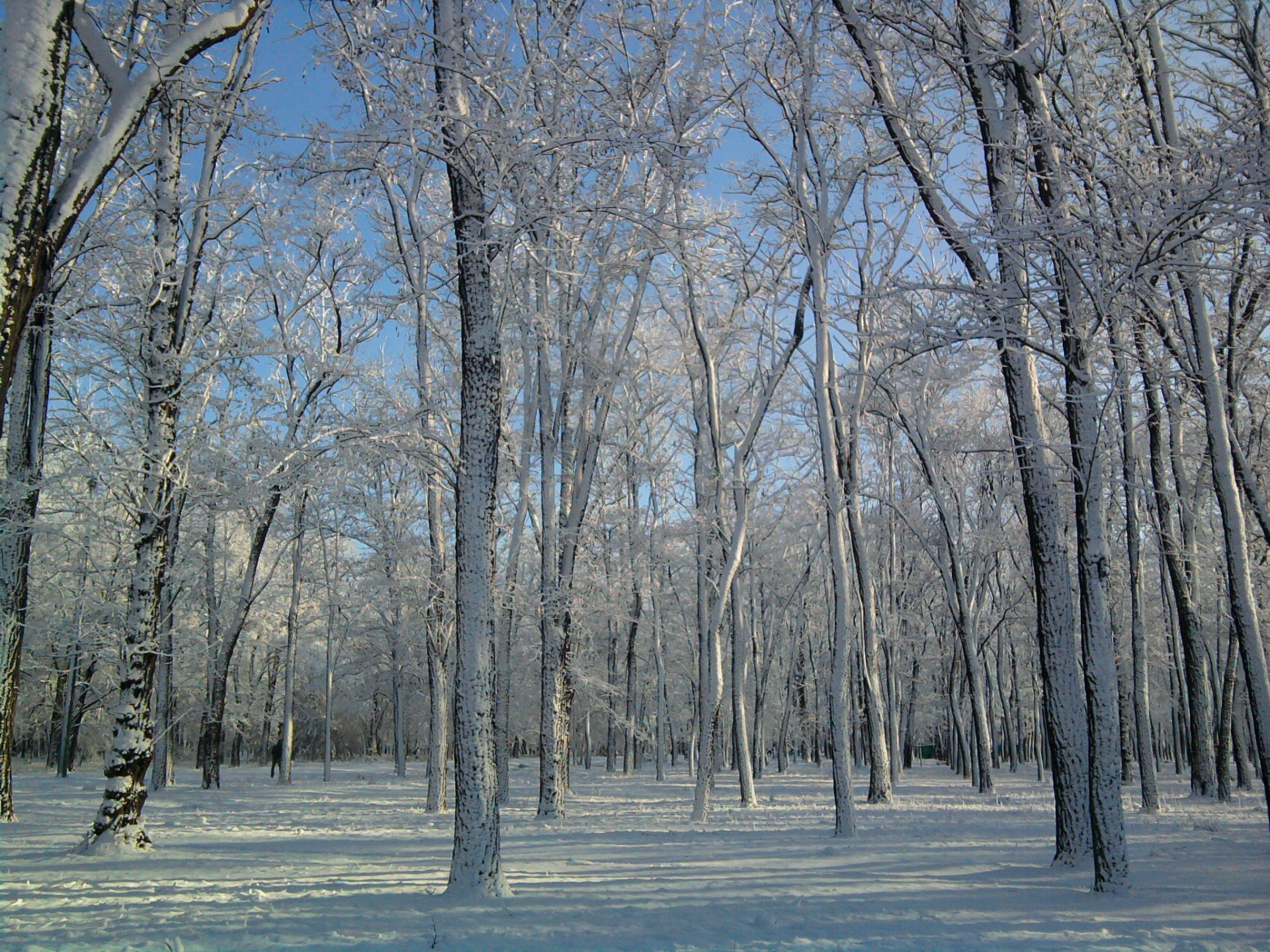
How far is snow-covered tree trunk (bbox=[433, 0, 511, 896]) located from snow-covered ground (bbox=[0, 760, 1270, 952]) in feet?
2.05

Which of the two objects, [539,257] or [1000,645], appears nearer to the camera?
[539,257]

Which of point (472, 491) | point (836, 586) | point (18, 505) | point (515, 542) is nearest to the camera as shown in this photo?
point (472, 491)

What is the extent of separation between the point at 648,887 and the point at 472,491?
13.1 ft

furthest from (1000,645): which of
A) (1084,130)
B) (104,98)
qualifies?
(104,98)

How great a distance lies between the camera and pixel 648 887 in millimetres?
7250

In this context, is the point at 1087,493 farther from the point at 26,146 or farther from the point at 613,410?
the point at 613,410

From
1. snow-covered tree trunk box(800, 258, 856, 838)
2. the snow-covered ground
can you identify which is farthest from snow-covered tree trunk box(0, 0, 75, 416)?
snow-covered tree trunk box(800, 258, 856, 838)

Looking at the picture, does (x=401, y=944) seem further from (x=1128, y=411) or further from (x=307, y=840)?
(x=1128, y=411)

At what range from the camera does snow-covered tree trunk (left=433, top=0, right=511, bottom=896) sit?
6637 mm

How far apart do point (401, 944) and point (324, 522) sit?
73.3 ft

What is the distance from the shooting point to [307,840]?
11.2 metres

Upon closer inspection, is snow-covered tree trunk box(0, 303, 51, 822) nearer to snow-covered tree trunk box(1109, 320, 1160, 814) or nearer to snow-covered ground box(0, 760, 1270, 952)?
snow-covered ground box(0, 760, 1270, 952)

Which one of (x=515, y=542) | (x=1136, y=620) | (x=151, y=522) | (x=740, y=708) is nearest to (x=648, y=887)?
(x=151, y=522)

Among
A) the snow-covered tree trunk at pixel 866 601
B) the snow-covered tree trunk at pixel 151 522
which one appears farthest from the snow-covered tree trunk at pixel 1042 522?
the snow-covered tree trunk at pixel 151 522
